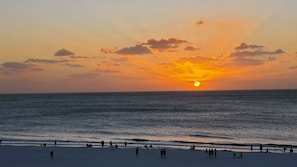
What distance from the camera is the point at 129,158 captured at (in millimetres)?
38125

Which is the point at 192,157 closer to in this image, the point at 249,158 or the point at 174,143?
the point at 249,158

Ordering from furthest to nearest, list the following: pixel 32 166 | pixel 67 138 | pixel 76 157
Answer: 1. pixel 67 138
2. pixel 76 157
3. pixel 32 166

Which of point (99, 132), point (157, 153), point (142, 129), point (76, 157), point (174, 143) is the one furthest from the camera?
point (142, 129)

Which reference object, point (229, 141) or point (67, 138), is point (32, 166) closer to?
point (67, 138)

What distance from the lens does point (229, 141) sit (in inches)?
2263

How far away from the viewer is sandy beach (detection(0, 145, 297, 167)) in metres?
35.3

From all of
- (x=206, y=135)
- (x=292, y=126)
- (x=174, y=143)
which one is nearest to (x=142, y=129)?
(x=206, y=135)

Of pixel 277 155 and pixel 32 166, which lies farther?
pixel 277 155

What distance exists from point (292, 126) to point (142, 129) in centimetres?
3286

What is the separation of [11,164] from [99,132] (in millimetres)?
34551

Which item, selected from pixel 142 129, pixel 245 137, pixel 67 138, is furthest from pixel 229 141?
pixel 67 138

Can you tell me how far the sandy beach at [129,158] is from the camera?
116ft

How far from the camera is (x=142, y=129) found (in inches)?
2953

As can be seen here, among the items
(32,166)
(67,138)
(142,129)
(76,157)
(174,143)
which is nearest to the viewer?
(32,166)
